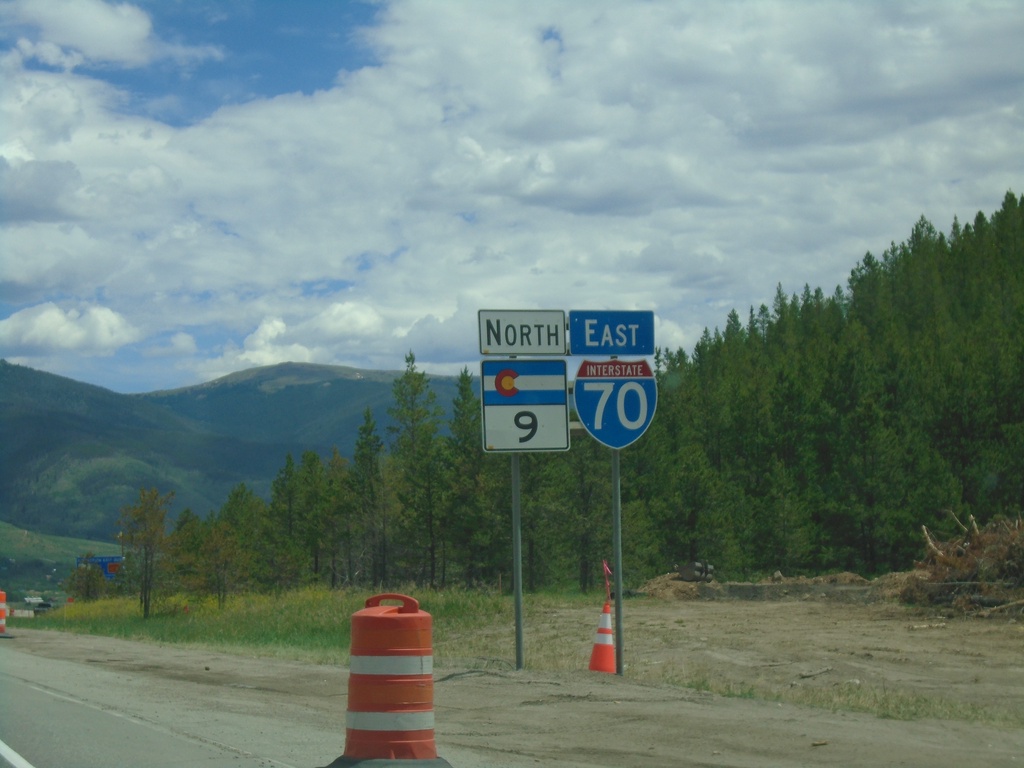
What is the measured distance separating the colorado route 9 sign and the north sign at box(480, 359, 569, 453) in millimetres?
457

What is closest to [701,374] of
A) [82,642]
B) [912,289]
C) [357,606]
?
[912,289]

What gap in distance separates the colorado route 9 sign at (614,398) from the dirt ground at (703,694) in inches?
117

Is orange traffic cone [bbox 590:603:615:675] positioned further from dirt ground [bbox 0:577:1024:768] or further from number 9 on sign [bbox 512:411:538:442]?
number 9 on sign [bbox 512:411:538:442]

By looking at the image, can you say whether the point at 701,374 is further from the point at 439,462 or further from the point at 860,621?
the point at 860,621

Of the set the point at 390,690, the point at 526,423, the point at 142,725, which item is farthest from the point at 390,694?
the point at 526,423

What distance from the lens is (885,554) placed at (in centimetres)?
5416

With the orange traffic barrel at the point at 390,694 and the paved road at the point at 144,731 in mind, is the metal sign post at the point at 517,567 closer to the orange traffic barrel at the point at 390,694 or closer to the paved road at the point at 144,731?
the paved road at the point at 144,731

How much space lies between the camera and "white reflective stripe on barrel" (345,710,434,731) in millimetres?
6770

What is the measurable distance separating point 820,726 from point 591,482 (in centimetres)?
5185

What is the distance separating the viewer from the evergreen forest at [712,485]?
53.1 meters

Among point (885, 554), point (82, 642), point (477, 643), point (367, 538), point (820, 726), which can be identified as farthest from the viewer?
point (367, 538)

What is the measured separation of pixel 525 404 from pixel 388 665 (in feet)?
21.4

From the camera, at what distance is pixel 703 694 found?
11.1m

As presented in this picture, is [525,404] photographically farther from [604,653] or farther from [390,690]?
[390,690]
